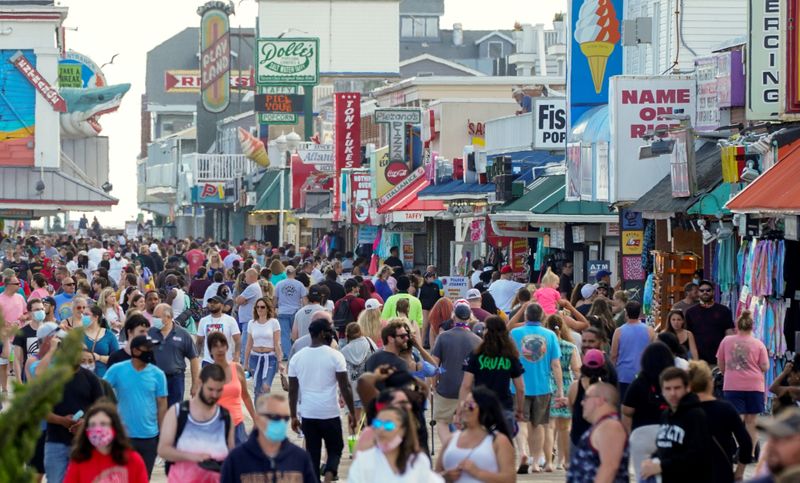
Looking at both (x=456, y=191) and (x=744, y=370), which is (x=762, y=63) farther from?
(x=456, y=191)

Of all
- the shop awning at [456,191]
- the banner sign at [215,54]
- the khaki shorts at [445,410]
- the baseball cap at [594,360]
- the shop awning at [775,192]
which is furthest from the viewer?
the banner sign at [215,54]

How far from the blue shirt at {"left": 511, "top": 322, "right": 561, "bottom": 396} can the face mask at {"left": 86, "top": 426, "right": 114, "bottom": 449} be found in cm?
601

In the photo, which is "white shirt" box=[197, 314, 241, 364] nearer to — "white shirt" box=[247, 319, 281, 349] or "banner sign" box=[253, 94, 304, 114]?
"white shirt" box=[247, 319, 281, 349]

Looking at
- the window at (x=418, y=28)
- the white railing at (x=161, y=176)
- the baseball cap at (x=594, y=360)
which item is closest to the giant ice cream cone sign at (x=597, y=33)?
the baseball cap at (x=594, y=360)

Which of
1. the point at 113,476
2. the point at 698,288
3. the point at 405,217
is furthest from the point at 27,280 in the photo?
the point at 113,476

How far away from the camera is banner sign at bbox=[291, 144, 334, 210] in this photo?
181 feet

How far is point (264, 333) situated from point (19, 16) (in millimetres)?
29774

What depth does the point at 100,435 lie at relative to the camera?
9266 mm

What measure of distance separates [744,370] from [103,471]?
7.09m

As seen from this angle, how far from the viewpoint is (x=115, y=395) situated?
1180cm

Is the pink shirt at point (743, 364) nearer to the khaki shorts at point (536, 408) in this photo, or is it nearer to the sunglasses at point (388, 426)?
the khaki shorts at point (536, 408)

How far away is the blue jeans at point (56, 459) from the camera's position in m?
11.7

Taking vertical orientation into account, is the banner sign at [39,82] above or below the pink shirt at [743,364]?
above

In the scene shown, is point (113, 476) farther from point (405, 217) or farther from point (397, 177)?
point (397, 177)
